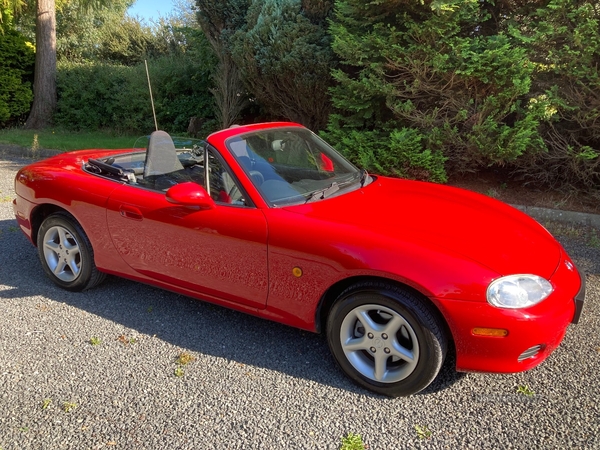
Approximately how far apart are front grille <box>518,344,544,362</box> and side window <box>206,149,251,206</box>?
1.77 meters

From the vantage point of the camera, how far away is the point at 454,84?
257 inches

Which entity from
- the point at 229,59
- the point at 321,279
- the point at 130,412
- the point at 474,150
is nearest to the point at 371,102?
the point at 474,150

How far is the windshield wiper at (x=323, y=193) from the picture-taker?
3.22 m

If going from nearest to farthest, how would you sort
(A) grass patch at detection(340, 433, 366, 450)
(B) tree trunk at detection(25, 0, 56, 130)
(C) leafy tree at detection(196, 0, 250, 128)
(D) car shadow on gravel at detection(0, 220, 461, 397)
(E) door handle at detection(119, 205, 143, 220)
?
1. (A) grass patch at detection(340, 433, 366, 450)
2. (D) car shadow on gravel at detection(0, 220, 461, 397)
3. (E) door handle at detection(119, 205, 143, 220)
4. (C) leafy tree at detection(196, 0, 250, 128)
5. (B) tree trunk at detection(25, 0, 56, 130)

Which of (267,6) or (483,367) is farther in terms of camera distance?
(267,6)

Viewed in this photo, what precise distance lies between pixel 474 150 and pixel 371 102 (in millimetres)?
1573

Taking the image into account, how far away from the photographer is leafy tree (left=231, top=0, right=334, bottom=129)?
7754 millimetres

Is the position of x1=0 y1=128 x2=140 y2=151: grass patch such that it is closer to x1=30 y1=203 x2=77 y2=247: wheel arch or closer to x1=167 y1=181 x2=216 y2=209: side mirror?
x1=30 y1=203 x2=77 y2=247: wheel arch

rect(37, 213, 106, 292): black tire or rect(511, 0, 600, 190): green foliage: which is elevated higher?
rect(511, 0, 600, 190): green foliage

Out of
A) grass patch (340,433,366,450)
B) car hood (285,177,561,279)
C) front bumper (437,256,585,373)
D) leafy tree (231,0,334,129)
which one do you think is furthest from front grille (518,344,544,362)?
leafy tree (231,0,334,129)

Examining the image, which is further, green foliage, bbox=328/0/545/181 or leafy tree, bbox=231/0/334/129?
leafy tree, bbox=231/0/334/129

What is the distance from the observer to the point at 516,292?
2.53 metres

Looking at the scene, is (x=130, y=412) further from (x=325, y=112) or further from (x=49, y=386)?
(x=325, y=112)

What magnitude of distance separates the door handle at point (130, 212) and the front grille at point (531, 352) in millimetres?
2552
